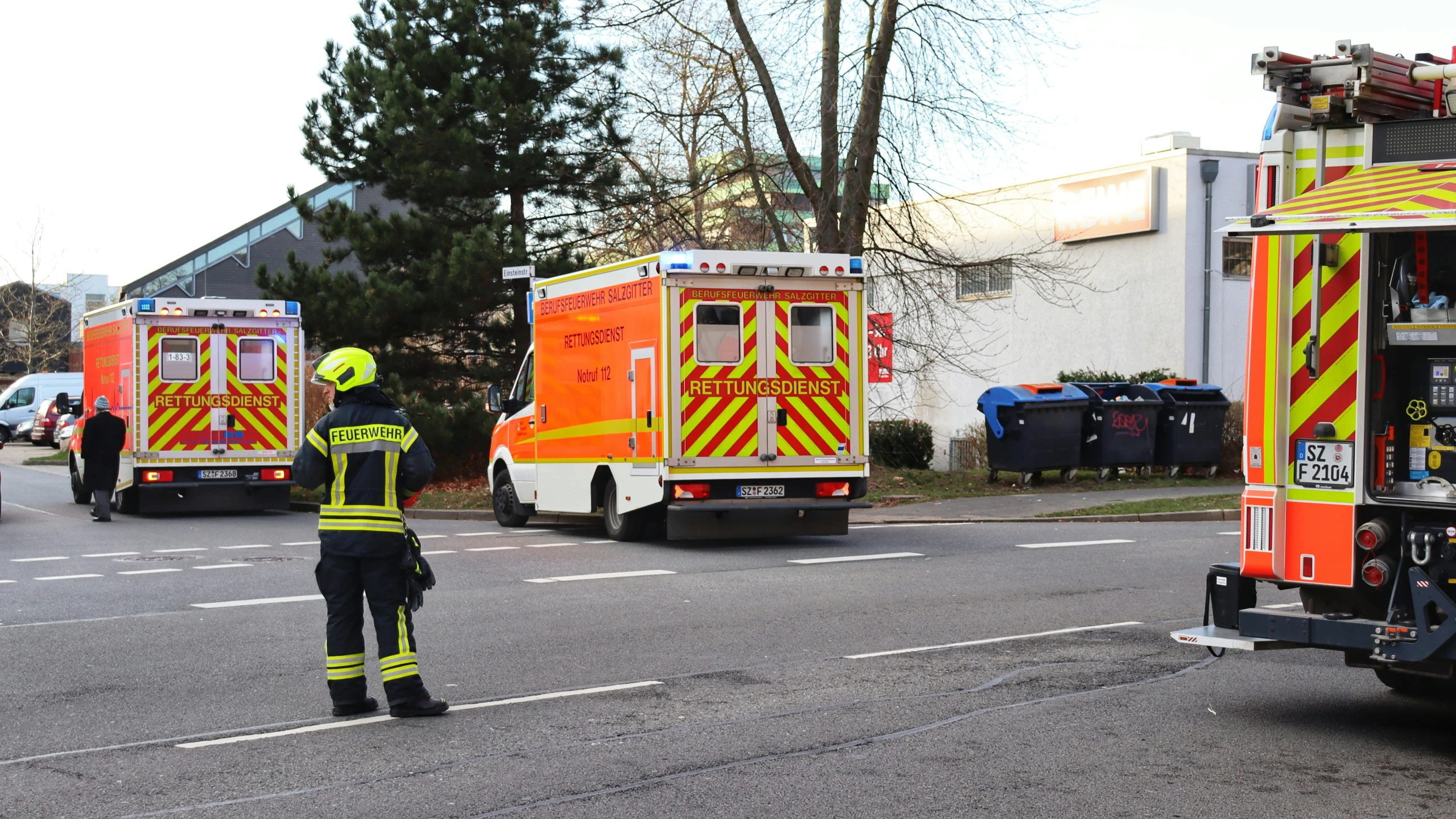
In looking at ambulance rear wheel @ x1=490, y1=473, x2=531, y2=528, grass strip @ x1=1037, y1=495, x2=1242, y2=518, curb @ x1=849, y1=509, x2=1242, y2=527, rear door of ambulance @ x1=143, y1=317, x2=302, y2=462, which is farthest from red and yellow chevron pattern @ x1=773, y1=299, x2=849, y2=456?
rear door of ambulance @ x1=143, y1=317, x2=302, y2=462

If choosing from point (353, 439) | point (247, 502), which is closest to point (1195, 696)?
point (353, 439)

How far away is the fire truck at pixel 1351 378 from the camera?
620cm

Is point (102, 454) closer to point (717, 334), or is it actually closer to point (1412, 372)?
point (717, 334)

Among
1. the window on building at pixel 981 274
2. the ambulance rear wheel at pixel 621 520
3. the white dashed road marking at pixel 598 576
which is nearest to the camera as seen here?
the white dashed road marking at pixel 598 576

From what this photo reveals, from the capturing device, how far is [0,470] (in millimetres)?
34781

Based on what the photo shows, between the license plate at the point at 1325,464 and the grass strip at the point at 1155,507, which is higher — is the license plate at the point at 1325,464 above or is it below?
above

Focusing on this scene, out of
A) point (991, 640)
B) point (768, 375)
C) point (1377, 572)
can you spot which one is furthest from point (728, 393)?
point (1377, 572)

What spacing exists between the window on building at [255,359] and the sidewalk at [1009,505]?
28.3 ft

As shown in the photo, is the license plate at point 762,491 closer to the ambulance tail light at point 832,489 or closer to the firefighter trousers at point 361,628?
the ambulance tail light at point 832,489

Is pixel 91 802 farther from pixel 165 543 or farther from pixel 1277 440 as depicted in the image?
pixel 165 543

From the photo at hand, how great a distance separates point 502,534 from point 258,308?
6402mm

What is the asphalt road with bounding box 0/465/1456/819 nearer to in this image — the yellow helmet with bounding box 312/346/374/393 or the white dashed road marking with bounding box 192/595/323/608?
the white dashed road marking with bounding box 192/595/323/608

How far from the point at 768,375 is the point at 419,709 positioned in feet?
28.0

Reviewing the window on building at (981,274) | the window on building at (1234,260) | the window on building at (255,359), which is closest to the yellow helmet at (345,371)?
the window on building at (255,359)
